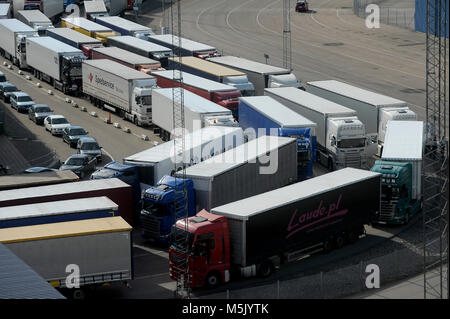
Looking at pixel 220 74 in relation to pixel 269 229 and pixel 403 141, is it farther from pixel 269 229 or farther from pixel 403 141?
pixel 269 229

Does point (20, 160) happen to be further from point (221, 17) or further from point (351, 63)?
point (221, 17)

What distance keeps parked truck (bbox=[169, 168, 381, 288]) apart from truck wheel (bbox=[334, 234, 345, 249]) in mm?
45

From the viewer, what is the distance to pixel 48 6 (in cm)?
10688

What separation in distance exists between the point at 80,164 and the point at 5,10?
48.2 m

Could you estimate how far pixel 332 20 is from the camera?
108188mm

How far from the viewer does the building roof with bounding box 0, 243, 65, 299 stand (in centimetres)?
2995

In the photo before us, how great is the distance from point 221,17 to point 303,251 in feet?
241

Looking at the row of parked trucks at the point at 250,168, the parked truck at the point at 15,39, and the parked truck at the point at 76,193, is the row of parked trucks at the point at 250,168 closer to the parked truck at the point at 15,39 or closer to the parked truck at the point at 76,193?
the parked truck at the point at 76,193

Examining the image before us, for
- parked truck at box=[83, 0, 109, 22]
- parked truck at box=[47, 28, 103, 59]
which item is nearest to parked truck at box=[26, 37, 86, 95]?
parked truck at box=[47, 28, 103, 59]

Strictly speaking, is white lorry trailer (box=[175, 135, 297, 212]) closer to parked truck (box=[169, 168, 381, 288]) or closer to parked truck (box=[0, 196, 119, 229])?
parked truck (box=[169, 168, 381, 288])

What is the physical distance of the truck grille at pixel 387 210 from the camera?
46.0 metres

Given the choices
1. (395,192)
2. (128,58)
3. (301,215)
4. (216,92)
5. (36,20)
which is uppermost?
(36,20)

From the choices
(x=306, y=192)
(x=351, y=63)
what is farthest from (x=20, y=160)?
(x=351, y=63)

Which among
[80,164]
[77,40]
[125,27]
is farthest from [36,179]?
[125,27]
